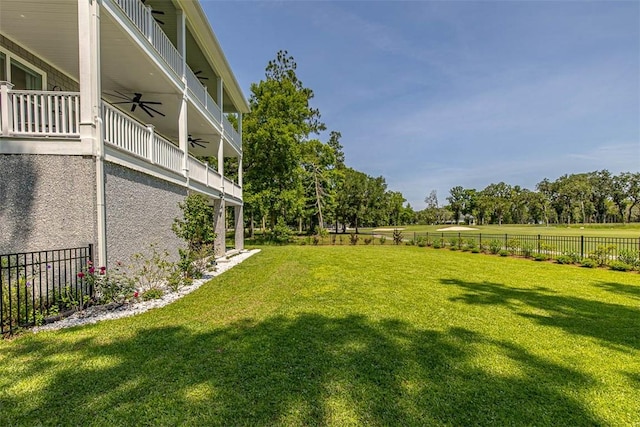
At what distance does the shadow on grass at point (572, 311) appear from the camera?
446cm

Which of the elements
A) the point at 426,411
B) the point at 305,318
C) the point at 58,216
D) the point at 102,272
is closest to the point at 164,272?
the point at 102,272

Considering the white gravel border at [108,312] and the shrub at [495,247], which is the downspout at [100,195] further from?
the shrub at [495,247]

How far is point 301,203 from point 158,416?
22069 millimetres

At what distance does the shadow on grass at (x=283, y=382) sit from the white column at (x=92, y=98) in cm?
194

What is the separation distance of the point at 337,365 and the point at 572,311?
494 centimetres

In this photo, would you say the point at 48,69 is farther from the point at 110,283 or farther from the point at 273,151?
the point at 273,151

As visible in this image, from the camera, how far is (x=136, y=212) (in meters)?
6.41

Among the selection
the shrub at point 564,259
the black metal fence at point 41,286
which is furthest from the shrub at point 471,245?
the black metal fence at point 41,286

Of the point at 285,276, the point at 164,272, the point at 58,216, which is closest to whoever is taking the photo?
the point at 58,216

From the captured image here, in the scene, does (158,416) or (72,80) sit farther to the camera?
(72,80)

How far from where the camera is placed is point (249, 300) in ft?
20.4

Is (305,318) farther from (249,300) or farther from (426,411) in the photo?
(426,411)

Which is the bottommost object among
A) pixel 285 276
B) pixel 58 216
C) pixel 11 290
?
pixel 285 276

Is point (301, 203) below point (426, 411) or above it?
above
